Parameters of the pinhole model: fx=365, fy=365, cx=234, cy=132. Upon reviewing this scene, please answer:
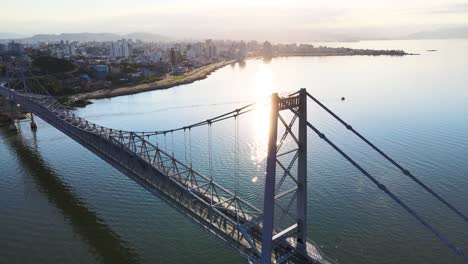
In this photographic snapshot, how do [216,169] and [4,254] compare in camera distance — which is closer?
[4,254]

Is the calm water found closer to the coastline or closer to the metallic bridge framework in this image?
the metallic bridge framework

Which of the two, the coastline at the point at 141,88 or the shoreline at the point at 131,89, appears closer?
the shoreline at the point at 131,89

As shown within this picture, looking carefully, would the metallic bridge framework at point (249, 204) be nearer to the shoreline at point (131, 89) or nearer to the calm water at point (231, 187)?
the calm water at point (231, 187)

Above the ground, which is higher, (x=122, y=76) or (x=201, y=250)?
(x=122, y=76)

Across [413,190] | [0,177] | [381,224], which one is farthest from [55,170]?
[413,190]

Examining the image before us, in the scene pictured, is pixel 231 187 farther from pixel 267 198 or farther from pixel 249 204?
Answer: pixel 267 198

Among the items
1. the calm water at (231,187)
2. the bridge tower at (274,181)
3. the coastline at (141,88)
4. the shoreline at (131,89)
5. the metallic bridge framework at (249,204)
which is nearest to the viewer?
the bridge tower at (274,181)

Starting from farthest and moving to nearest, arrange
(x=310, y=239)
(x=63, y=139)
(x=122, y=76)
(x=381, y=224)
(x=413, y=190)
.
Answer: (x=122, y=76) → (x=63, y=139) → (x=413, y=190) → (x=381, y=224) → (x=310, y=239)

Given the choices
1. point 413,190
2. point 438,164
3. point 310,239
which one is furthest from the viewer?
point 438,164

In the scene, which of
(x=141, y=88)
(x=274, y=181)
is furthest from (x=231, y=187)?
(x=141, y=88)

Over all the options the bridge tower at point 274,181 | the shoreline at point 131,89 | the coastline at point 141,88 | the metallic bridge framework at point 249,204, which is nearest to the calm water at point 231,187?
the metallic bridge framework at point 249,204

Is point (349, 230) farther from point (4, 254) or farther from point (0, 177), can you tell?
point (0, 177)
